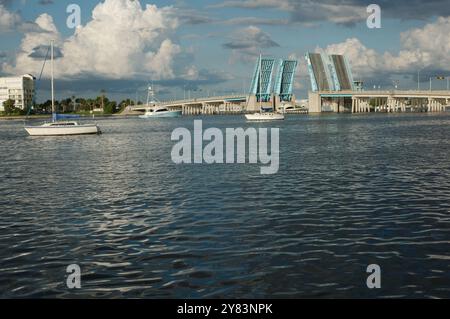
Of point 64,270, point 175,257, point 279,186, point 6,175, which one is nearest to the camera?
point 64,270

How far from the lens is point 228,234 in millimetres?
11445

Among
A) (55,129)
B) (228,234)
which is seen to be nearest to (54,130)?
(55,129)

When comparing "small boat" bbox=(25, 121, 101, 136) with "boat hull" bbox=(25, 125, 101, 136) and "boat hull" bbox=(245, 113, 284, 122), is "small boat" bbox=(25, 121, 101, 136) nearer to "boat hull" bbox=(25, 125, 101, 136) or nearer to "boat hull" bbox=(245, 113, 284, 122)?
"boat hull" bbox=(25, 125, 101, 136)

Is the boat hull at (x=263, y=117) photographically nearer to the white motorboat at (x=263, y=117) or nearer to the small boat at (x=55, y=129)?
the white motorboat at (x=263, y=117)

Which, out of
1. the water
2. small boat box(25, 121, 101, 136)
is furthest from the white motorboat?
the water

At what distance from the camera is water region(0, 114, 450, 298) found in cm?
840

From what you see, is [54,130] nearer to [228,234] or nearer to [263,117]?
[228,234]

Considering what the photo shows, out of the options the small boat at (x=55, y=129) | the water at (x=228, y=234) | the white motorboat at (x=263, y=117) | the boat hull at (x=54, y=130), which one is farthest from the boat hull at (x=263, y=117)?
the water at (x=228, y=234)

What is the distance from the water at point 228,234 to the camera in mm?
8398

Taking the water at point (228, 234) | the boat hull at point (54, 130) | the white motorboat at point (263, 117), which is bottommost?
the water at point (228, 234)

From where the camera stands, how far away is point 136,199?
16031 millimetres

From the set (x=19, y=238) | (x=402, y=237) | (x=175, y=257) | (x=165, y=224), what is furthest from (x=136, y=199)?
(x=402, y=237)

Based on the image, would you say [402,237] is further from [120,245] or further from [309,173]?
[309,173]
